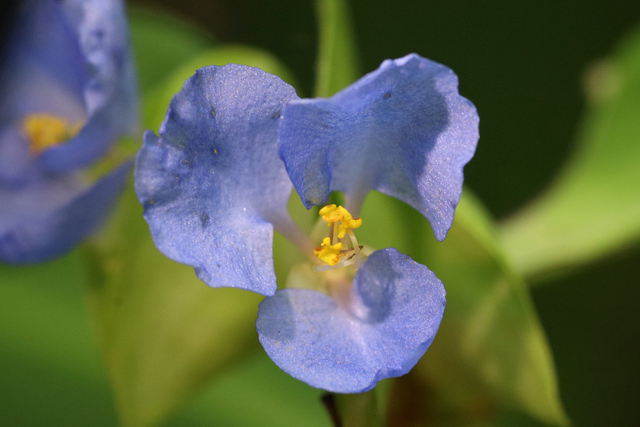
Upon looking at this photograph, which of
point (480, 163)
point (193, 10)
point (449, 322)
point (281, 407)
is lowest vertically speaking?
point (281, 407)

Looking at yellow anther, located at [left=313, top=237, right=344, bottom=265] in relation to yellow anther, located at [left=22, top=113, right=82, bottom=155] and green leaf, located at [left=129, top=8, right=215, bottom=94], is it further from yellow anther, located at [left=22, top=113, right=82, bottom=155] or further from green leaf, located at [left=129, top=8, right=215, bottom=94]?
green leaf, located at [left=129, top=8, right=215, bottom=94]

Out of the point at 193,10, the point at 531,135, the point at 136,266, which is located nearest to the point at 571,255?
the point at 531,135

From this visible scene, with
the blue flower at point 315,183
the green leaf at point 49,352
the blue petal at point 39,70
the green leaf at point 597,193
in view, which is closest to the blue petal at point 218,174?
the blue flower at point 315,183

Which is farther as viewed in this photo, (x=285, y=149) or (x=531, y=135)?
(x=531, y=135)

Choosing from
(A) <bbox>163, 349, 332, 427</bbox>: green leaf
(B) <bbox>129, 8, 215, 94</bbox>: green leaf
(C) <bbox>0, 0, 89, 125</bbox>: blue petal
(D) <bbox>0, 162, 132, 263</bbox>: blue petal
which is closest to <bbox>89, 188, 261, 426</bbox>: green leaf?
(D) <bbox>0, 162, 132, 263</bbox>: blue petal

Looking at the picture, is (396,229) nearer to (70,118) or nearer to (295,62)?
(70,118)

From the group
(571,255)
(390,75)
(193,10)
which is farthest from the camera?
(193,10)
